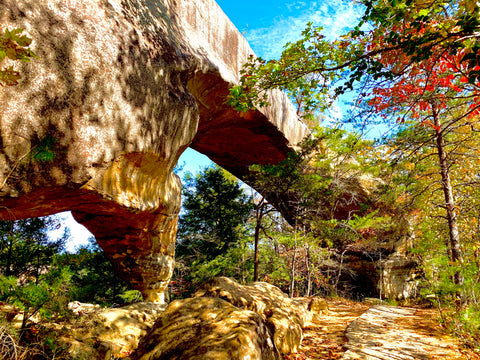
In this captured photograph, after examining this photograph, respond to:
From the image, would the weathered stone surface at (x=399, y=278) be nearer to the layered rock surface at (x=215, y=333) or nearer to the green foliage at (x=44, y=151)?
the layered rock surface at (x=215, y=333)

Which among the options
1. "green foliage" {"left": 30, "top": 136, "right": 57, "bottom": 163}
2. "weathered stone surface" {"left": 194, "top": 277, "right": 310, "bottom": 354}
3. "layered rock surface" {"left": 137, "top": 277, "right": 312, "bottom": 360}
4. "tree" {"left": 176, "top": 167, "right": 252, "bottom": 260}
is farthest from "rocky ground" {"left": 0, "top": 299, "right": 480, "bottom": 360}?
"tree" {"left": 176, "top": 167, "right": 252, "bottom": 260}

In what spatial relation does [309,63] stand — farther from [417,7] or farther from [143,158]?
[143,158]

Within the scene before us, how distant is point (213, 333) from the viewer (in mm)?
2838

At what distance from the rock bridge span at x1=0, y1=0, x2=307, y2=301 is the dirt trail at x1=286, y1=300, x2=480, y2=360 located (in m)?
3.84

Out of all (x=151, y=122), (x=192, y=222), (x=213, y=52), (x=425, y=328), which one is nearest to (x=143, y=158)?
(x=151, y=122)

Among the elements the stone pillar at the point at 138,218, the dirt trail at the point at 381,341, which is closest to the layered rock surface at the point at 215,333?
the dirt trail at the point at 381,341

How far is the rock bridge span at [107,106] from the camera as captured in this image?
9.86 feet

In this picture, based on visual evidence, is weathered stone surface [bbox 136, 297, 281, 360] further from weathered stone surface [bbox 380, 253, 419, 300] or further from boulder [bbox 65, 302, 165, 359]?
weathered stone surface [bbox 380, 253, 419, 300]

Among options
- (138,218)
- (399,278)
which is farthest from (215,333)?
(399,278)

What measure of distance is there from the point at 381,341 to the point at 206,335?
120 inches

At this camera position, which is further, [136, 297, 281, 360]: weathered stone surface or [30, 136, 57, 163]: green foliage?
[30, 136, 57, 163]: green foliage

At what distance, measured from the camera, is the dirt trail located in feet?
11.8

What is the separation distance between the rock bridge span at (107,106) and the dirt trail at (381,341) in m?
3.84

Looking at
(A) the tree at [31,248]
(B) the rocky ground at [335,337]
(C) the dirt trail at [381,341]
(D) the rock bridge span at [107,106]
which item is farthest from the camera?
(A) the tree at [31,248]
